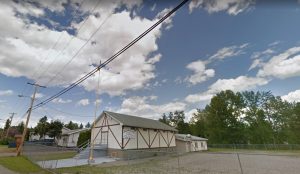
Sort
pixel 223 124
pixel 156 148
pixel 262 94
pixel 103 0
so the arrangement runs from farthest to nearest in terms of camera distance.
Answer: pixel 262 94
pixel 223 124
pixel 156 148
pixel 103 0

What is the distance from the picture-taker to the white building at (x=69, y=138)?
43.8 metres

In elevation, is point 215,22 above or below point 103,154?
above

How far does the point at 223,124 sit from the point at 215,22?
41317mm

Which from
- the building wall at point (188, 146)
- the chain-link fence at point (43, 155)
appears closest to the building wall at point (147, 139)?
the building wall at point (188, 146)

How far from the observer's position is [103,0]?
6.47m

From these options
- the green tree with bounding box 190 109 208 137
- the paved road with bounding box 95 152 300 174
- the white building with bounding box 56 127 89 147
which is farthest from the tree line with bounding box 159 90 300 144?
the white building with bounding box 56 127 89 147

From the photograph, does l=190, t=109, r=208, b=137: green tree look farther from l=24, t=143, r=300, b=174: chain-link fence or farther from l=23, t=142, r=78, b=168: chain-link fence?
l=23, t=142, r=78, b=168: chain-link fence

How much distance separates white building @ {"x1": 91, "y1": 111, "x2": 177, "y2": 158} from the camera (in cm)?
2362

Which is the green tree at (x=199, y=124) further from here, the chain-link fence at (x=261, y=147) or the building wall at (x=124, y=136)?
the building wall at (x=124, y=136)

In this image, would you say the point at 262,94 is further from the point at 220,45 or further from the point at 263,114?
the point at 220,45

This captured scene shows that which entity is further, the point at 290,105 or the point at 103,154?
the point at 290,105

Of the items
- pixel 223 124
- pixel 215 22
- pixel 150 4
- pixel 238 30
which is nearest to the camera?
pixel 150 4

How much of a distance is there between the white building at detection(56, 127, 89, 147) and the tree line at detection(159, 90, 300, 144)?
123 feet

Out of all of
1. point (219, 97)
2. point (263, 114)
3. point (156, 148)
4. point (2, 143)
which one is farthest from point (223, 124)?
point (2, 143)
